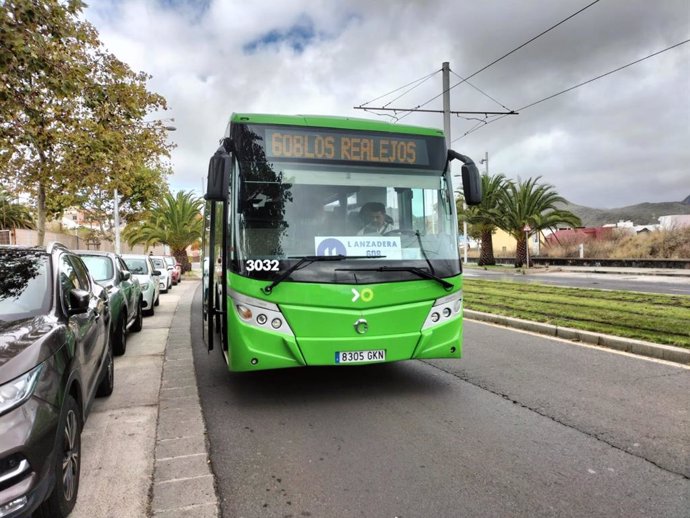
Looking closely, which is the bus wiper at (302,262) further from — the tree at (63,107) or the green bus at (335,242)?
the tree at (63,107)

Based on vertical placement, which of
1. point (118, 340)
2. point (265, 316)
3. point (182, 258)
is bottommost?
point (118, 340)

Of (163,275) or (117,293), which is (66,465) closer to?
(117,293)

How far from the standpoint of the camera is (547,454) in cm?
403

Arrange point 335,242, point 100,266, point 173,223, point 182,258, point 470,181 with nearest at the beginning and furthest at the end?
point 335,242
point 470,181
point 100,266
point 173,223
point 182,258

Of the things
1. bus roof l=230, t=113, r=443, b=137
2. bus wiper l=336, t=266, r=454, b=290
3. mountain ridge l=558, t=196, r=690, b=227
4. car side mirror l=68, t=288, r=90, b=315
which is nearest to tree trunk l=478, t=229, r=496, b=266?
bus roof l=230, t=113, r=443, b=137

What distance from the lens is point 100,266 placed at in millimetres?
9430

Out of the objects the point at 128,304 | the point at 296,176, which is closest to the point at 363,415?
the point at 296,176

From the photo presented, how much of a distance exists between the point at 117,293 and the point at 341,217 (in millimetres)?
4709

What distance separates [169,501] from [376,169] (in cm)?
374

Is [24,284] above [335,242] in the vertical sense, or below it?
below

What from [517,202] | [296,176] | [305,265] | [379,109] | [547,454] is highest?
[379,109]

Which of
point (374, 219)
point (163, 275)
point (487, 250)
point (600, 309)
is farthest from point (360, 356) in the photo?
point (487, 250)

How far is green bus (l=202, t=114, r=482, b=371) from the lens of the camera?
5070 mm

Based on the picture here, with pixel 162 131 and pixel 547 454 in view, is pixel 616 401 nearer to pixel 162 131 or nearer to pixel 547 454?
pixel 547 454
